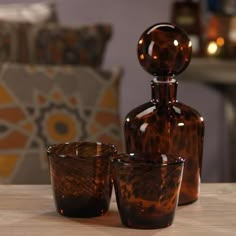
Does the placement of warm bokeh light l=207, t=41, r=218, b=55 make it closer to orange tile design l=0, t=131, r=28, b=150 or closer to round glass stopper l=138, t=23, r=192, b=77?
orange tile design l=0, t=131, r=28, b=150

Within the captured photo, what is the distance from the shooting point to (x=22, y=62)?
78.8 inches

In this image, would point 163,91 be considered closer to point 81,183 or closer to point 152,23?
point 81,183

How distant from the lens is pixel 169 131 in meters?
0.96

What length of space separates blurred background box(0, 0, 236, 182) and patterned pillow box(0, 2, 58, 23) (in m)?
0.33

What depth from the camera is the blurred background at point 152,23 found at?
2604 mm

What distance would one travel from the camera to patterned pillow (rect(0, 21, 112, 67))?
199 cm

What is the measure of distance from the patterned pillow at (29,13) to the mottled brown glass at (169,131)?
1195 millimetres

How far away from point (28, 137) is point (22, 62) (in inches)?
11.8

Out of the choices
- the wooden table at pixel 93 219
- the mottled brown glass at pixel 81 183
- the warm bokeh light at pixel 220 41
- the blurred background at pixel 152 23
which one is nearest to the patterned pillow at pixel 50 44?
the blurred background at pixel 152 23

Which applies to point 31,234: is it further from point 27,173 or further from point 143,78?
point 143,78

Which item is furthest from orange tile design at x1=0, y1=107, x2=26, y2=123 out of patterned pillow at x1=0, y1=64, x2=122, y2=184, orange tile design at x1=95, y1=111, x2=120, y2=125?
orange tile design at x1=95, y1=111, x2=120, y2=125

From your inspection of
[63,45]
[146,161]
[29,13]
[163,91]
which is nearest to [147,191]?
[146,161]

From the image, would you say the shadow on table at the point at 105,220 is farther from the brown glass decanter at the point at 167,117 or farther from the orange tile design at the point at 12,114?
the orange tile design at the point at 12,114

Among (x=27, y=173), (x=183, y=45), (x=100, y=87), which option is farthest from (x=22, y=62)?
(x=183, y=45)
